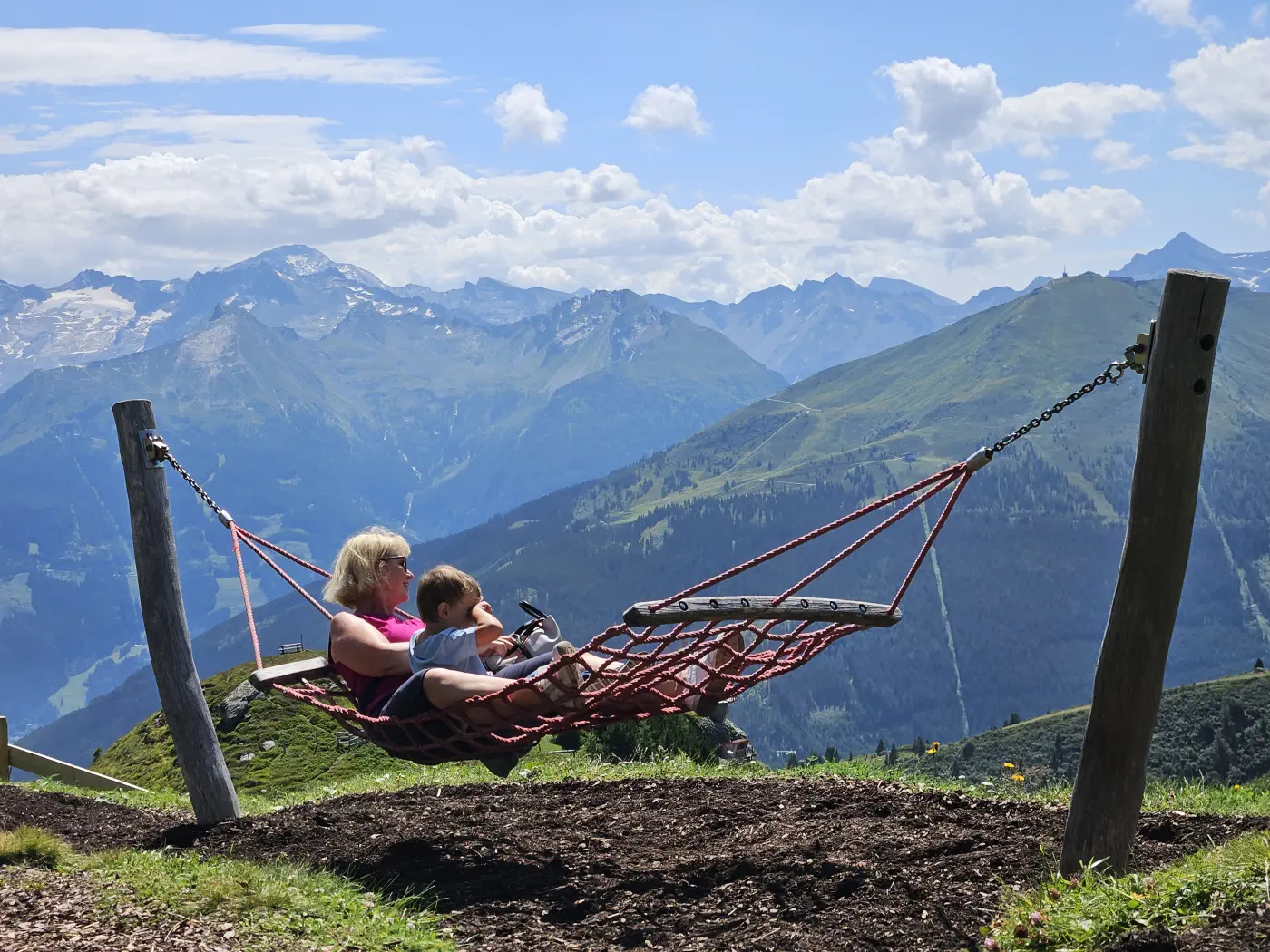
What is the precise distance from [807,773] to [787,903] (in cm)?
286

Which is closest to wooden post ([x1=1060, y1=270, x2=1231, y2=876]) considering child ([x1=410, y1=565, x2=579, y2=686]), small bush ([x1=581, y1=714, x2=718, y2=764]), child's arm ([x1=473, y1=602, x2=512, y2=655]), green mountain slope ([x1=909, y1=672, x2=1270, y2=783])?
child ([x1=410, y1=565, x2=579, y2=686])

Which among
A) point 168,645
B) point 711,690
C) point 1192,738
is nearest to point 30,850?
point 168,645

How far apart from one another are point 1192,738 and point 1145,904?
63.4 meters

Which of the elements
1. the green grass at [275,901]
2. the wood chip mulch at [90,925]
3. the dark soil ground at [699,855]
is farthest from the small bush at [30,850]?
the dark soil ground at [699,855]

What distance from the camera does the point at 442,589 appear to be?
6988 millimetres

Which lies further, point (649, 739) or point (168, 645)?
point (649, 739)

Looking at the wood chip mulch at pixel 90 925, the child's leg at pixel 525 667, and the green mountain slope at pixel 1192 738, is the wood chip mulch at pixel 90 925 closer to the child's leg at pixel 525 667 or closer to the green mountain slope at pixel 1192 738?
the child's leg at pixel 525 667

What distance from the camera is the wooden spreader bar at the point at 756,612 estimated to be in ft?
19.3

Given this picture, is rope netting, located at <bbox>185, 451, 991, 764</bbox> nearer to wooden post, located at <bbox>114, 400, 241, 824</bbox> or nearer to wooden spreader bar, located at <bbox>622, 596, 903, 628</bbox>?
wooden spreader bar, located at <bbox>622, 596, 903, 628</bbox>

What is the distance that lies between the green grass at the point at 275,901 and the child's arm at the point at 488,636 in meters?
1.43

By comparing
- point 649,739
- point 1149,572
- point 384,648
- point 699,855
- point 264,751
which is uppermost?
point 1149,572

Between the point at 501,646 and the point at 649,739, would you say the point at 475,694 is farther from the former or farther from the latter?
the point at 649,739

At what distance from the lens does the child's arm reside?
22.9 feet

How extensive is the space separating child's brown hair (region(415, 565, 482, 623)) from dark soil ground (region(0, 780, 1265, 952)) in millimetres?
1273
